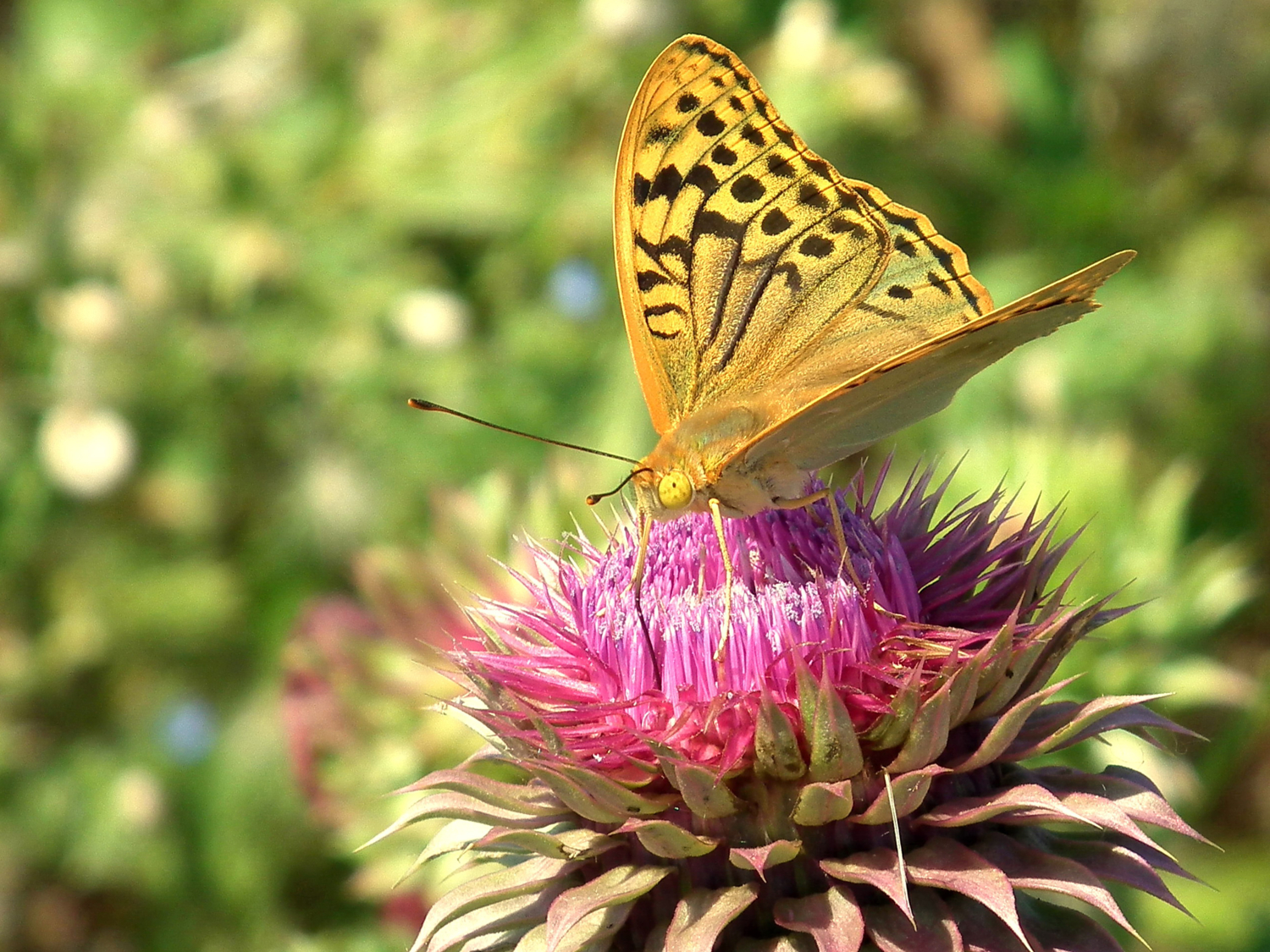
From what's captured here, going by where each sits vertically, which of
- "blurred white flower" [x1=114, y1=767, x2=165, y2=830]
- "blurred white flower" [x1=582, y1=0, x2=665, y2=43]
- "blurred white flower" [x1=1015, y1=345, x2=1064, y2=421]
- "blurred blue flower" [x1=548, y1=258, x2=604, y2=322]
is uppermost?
"blurred white flower" [x1=582, y1=0, x2=665, y2=43]

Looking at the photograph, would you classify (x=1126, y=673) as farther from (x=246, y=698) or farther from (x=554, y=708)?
(x=246, y=698)

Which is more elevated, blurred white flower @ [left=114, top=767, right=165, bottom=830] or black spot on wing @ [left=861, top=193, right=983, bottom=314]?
blurred white flower @ [left=114, top=767, right=165, bottom=830]

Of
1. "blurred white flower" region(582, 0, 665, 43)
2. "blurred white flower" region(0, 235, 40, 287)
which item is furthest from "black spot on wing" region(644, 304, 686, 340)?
"blurred white flower" region(0, 235, 40, 287)

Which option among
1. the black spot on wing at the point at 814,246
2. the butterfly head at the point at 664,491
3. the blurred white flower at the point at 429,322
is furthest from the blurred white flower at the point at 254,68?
the butterfly head at the point at 664,491

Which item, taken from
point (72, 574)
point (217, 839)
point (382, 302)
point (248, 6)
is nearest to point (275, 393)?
point (382, 302)

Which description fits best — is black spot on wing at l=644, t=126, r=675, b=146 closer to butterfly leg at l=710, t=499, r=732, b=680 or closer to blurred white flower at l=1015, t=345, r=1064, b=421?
butterfly leg at l=710, t=499, r=732, b=680

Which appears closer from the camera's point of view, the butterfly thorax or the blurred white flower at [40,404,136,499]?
the butterfly thorax

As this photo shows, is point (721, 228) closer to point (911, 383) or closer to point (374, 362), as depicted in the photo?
point (911, 383)
